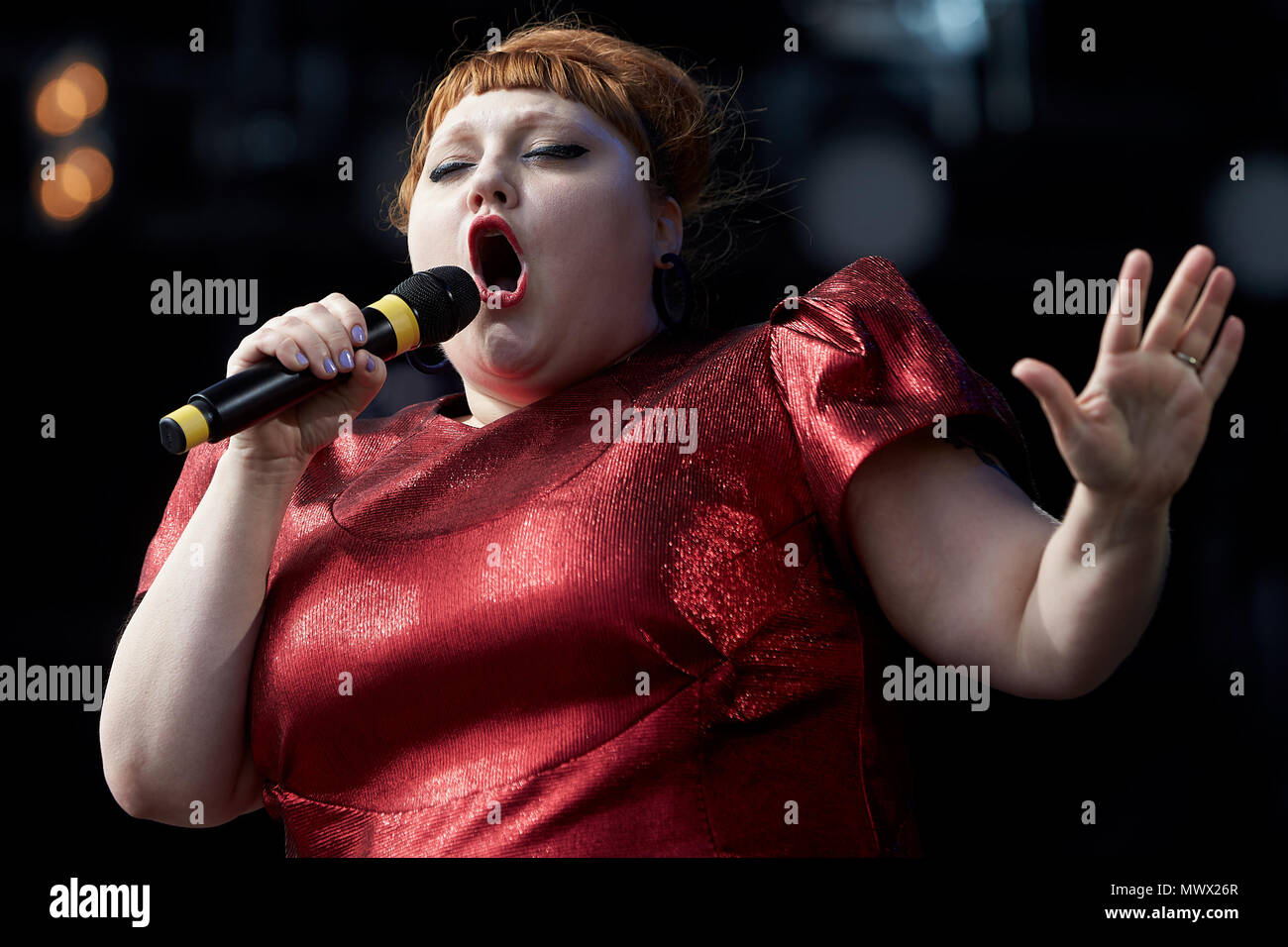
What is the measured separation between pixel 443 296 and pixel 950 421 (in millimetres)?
469

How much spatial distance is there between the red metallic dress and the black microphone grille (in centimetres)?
14

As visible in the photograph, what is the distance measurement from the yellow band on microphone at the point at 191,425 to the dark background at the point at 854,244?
0.82 meters

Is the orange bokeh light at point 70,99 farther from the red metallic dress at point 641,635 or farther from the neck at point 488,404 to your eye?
the red metallic dress at point 641,635

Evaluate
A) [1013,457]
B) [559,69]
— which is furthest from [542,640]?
[559,69]

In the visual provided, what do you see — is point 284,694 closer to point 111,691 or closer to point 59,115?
point 111,691

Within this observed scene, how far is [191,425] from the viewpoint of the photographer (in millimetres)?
951

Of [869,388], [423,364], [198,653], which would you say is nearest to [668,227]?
[423,364]

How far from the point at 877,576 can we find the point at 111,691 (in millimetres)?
726

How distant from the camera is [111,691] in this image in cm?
119

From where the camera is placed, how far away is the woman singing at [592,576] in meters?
1.02

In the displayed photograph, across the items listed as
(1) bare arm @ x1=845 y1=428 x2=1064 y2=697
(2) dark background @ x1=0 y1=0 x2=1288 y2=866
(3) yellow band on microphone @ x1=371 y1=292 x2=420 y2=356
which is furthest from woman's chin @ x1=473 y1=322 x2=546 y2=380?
(2) dark background @ x1=0 y1=0 x2=1288 y2=866

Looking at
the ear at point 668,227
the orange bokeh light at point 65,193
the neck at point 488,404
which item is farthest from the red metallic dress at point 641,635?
the orange bokeh light at point 65,193
